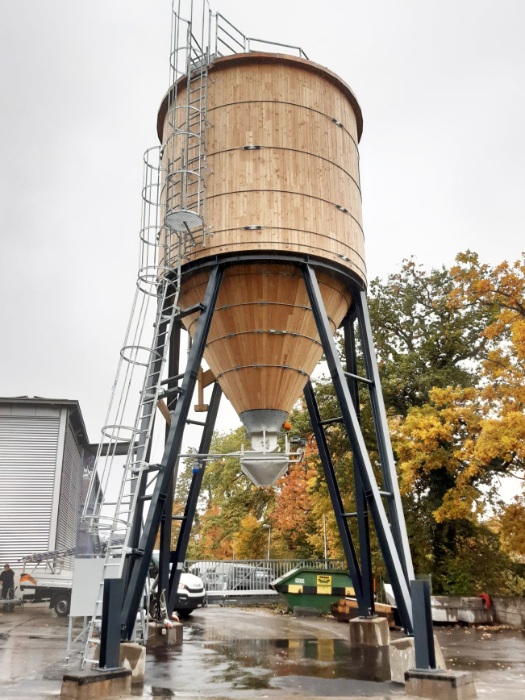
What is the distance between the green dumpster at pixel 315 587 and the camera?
1977 centimetres

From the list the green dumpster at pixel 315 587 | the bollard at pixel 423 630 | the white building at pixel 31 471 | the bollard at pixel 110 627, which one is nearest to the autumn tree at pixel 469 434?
the green dumpster at pixel 315 587

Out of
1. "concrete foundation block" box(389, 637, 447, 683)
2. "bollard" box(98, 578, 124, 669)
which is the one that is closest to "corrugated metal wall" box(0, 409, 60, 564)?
"bollard" box(98, 578, 124, 669)

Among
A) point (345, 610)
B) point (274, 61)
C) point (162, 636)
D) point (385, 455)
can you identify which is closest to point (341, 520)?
point (385, 455)

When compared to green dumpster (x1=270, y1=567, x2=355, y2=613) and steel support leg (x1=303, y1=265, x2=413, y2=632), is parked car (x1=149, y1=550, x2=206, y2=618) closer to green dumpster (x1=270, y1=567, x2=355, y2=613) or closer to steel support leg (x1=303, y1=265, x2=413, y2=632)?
green dumpster (x1=270, y1=567, x2=355, y2=613)

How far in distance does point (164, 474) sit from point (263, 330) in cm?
333

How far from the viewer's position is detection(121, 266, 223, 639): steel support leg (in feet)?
30.8

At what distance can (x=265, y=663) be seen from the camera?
34.5 feet

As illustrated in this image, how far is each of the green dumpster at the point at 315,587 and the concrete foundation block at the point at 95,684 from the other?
12722 millimetres

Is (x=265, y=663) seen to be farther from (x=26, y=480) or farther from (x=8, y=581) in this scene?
(x=26, y=480)

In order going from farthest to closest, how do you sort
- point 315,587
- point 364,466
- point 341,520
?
1. point 315,587
2. point 341,520
3. point 364,466

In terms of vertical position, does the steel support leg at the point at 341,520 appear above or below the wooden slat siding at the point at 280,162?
below

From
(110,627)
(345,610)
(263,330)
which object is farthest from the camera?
(345,610)

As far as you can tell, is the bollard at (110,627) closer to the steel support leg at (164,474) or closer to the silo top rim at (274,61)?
the steel support leg at (164,474)

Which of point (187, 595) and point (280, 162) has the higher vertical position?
point (280, 162)
